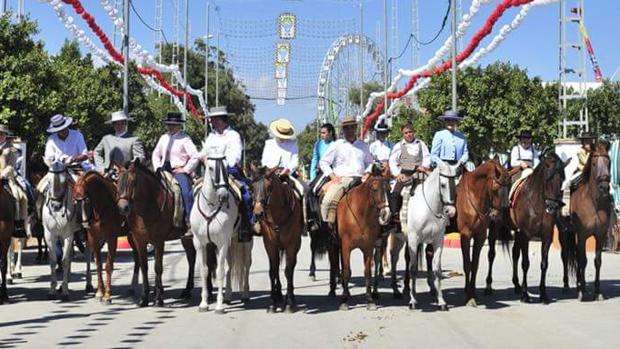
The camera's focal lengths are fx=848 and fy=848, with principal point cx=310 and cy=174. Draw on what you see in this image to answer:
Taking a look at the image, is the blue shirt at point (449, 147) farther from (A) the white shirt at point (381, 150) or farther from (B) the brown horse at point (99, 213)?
(B) the brown horse at point (99, 213)

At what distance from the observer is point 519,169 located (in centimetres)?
1589

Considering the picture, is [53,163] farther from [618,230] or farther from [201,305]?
[618,230]

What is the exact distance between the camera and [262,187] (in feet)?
42.0

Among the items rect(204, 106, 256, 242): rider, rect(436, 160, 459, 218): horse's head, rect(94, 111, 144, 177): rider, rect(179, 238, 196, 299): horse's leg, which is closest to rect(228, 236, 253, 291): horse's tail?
rect(204, 106, 256, 242): rider

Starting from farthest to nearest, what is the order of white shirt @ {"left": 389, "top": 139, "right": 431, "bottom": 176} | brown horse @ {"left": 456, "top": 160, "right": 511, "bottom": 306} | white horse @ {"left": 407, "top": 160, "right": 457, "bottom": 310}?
white shirt @ {"left": 389, "top": 139, "right": 431, "bottom": 176}, brown horse @ {"left": 456, "top": 160, "right": 511, "bottom": 306}, white horse @ {"left": 407, "top": 160, "right": 457, "bottom": 310}

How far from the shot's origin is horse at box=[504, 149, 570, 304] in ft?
47.1

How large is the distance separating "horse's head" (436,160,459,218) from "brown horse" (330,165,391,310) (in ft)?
2.86

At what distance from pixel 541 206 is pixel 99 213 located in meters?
7.64

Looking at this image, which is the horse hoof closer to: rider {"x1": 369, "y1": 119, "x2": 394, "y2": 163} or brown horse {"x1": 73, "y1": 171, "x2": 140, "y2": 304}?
rider {"x1": 369, "y1": 119, "x2": 394, "y2": 163}

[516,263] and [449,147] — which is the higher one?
[449,147]

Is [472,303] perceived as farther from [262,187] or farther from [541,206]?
[262,187]

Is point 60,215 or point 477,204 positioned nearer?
point 477,204

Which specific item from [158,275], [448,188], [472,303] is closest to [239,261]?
[158,275]

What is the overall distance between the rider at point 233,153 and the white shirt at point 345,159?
1490 millimetres
